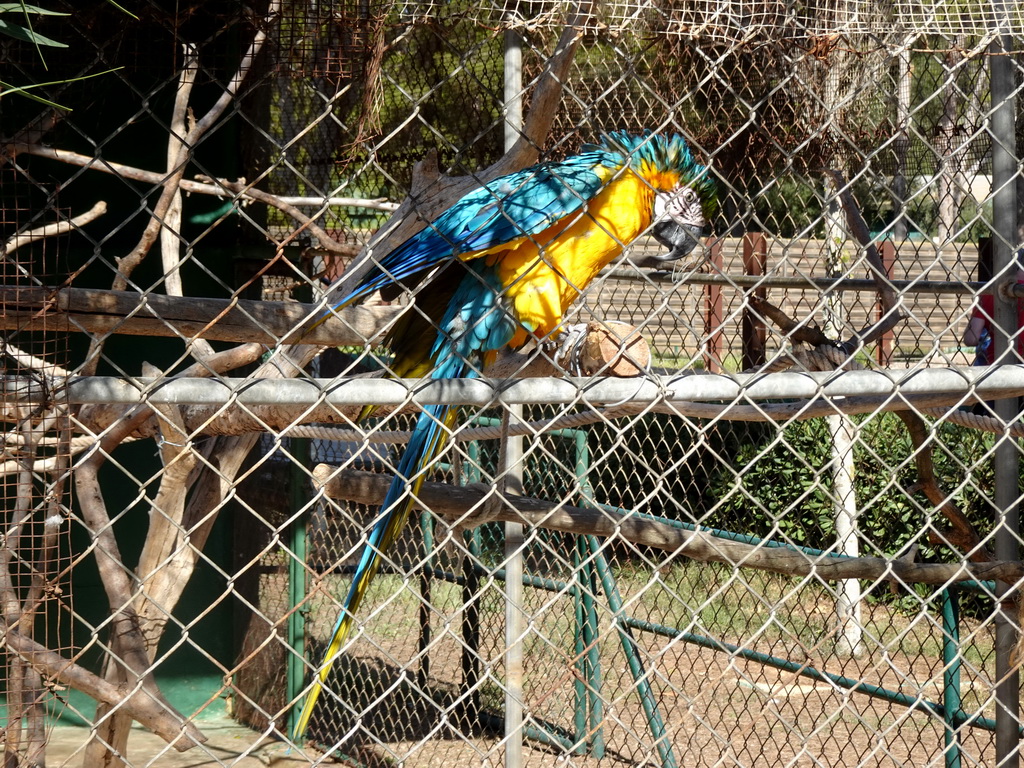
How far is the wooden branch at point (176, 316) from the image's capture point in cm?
143

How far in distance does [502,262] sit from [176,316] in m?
0.67

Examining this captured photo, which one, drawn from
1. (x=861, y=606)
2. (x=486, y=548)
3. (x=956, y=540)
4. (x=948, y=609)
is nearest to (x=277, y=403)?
(x=956, y=540)

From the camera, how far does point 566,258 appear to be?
2084 mm

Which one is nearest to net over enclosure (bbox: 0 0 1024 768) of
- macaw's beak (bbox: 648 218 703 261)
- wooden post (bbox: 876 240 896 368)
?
macaw's beak (bbox: 648 218 703 261)

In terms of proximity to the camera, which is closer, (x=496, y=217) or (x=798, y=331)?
(x=496, y=217)

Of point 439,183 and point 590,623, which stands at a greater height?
point 439,183

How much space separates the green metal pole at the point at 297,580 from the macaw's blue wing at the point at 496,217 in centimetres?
214

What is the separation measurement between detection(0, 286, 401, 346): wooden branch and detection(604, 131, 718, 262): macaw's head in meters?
0.80

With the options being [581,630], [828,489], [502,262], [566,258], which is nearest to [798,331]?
[566,258]

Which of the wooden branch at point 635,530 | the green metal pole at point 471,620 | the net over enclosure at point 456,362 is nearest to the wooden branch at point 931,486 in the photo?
the net over enclosure at point 456,362

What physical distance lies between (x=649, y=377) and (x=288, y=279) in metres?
2.83

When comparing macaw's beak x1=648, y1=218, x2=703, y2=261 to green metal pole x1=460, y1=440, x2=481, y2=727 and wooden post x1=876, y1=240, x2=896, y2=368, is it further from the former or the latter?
green metal pole x1=460, y1=440, x2=481, y2=727

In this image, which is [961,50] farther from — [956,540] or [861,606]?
[861,606]

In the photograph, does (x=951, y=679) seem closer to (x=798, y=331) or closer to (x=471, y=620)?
(x=798, y=331)
